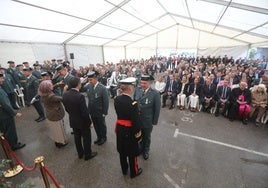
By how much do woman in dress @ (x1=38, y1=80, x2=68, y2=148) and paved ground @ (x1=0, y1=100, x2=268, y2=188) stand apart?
0.24 m

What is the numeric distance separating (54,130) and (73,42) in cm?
817

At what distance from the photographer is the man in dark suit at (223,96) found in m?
4.26

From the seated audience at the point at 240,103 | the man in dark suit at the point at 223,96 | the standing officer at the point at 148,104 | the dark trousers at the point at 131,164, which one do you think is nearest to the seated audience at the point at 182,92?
the man in dark suit at the point at 223,96

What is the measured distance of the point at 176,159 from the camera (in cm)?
256

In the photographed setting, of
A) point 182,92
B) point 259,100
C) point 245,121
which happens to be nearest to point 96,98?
point 182,92

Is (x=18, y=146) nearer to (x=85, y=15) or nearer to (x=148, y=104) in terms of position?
(x=148, y=104)

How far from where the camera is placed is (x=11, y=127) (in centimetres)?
272

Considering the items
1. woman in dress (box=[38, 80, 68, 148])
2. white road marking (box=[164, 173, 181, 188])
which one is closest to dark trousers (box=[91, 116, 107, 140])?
woman in dress (box=[38, 80, 68, 148])

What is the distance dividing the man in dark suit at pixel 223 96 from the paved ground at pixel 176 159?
622 mm

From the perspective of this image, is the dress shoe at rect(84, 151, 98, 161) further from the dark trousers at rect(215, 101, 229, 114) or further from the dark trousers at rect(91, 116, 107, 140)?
the dark trousers at rect(215, 101, 229, 114)

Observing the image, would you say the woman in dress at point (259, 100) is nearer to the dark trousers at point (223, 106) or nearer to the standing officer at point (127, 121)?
the dark trousers at point (223, 106)

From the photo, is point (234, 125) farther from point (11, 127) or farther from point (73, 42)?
point (73, 42)

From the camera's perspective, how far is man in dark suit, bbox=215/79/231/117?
14.0 ft

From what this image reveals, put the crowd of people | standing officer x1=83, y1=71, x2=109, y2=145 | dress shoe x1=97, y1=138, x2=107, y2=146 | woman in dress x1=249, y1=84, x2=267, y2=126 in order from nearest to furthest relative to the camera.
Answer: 1. the crowd of people
2. standing officer x1=83, y1=71, x2=109, y2=145
3. dress shoe x1=97, y1=138, x2=107, y2=146
4. woman in dress x1=249, y1=84, x2=267, y2=126
